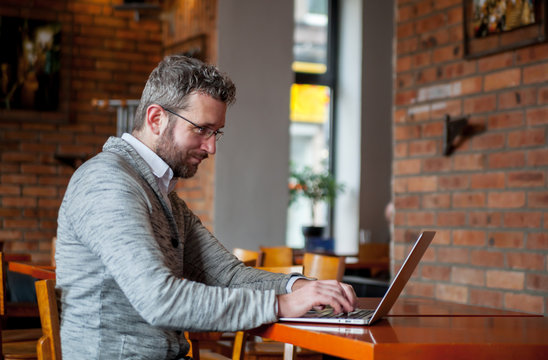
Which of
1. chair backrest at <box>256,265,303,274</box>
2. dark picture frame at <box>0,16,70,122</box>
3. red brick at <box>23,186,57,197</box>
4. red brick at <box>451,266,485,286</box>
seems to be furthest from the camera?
red brick at <box>23,186,57,197</box>

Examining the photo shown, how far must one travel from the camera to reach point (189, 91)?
6.03 ft

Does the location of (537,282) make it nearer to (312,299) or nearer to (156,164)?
(312,299)

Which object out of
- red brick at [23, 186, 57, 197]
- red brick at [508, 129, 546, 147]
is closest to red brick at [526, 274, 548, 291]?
red brick at [508, 129, 546, 147]

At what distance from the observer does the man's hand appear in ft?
5.30

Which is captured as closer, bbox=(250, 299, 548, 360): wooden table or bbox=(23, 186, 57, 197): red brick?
bbox=(250, 299, 548, 360): wooden table

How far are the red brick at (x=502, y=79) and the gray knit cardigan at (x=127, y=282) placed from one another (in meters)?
1.84

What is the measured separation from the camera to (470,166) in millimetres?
3326

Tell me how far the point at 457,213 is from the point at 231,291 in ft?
6.67

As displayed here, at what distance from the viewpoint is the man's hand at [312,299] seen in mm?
1616

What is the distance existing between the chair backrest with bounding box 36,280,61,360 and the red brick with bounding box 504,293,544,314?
79.3 inches

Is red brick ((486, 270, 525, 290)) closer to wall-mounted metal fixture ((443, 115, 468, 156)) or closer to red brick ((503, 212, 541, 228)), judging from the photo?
red brick ((503, 212, 541, 228))

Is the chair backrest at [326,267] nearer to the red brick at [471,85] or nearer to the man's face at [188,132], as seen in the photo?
the red brick at [471,85]

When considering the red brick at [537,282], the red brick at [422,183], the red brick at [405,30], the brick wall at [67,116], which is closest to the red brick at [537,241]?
the red brick at [537,282]

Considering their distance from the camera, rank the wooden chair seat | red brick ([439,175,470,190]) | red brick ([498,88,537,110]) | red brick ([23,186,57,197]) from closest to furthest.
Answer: the wooden chair seat, red brick ([498,88,537,110]), red brick ([439,175,470,190]), red brick ([23,186,57,197])
